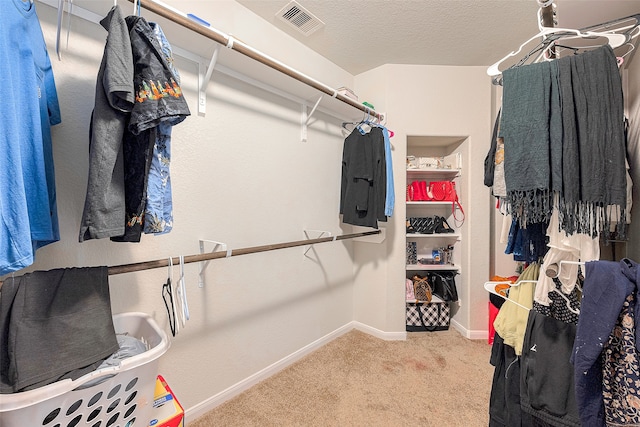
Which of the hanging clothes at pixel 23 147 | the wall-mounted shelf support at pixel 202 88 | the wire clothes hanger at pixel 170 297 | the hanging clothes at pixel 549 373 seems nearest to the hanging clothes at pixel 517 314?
the hanging clothes at pixel 549 373

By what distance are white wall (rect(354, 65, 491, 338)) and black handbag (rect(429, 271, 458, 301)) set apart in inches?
5.5

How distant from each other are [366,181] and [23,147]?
1.88 metres

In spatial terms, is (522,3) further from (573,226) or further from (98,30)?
(98,30)

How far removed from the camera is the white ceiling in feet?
5.63

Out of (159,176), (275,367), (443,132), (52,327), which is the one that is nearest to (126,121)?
(159,176)

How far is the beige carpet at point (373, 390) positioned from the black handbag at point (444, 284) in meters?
0.43

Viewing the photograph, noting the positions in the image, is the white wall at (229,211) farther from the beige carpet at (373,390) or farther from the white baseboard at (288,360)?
the beige carpet at (373,390)

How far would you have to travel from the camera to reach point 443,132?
2465 mm

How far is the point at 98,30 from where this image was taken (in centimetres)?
119

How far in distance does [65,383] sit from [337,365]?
1.70 m

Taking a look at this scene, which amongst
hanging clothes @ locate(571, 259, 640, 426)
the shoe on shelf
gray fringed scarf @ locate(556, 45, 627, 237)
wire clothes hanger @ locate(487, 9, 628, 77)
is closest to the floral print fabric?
hanging clothes @ locate(571, 259, 640, 426)

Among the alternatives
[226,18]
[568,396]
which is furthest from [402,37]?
[568,396]

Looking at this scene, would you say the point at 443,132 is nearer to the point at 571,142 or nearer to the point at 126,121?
the point at 571,142

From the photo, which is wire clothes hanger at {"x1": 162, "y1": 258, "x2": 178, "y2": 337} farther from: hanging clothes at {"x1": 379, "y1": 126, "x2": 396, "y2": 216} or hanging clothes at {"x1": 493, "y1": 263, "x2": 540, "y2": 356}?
hanging clothes at {"x1": 379, "y1": 126, "x2": 396, "y2": 216}
